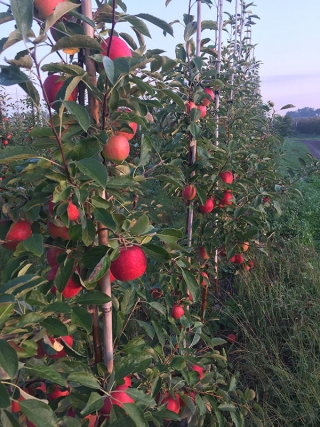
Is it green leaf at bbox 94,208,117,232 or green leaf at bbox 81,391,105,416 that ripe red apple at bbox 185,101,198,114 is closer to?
green leaf at bbox 94,208,117,232

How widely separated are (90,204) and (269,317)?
2.26 m

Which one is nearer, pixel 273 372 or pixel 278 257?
pixel 273 372

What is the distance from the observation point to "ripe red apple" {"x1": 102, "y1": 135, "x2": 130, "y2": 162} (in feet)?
3.13

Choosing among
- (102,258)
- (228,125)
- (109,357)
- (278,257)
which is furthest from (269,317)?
(102,258)

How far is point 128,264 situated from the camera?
96cm

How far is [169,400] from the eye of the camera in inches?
51.8

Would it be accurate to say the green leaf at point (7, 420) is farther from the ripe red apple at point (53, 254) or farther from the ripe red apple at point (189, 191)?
the ripe red apple at point (189, 191)

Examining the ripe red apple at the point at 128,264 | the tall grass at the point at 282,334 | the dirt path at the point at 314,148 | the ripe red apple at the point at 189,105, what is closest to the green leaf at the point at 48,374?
the ripe red apple at the point at 128,264

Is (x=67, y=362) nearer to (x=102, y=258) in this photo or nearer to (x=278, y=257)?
(x=102, y=258)


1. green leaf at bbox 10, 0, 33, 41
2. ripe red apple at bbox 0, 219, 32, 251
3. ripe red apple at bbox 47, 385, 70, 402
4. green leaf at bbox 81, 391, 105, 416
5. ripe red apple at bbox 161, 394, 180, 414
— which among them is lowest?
ripe red apple at bbox 161, 394, 180, 414

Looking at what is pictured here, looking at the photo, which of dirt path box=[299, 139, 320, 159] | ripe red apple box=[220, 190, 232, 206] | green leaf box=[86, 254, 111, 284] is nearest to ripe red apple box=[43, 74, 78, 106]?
green leaf box=[86, 254, 111, 284]

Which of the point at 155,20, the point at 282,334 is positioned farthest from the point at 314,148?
the point at 155,20

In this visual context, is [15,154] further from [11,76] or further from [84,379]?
[84,379]

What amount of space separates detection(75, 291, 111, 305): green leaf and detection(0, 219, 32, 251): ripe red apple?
247 millimetres
